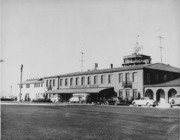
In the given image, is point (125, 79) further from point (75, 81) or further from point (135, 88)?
point (75, 81)

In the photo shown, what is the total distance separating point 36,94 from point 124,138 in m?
60.9

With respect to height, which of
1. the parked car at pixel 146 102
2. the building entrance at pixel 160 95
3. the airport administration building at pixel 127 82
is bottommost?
the parked car at pixel 146 102

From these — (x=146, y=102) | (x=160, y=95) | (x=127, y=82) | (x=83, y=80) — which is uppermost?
(x=83, y=80)

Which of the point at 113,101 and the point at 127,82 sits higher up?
the point at 127,82

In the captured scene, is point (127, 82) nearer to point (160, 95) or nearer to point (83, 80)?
point (160, 95)

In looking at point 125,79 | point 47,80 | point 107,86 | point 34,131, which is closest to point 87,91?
point 107,86

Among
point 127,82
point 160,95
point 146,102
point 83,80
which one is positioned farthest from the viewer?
point 83,80

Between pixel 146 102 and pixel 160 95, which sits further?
pixel 160 95

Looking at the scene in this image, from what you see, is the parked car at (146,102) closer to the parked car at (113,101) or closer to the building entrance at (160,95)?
the parked car at (113,101)

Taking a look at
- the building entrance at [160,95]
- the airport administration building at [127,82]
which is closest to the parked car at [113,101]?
the airport administration building at [127,82]

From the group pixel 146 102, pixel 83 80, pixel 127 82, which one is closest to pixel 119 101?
pixel 146 102

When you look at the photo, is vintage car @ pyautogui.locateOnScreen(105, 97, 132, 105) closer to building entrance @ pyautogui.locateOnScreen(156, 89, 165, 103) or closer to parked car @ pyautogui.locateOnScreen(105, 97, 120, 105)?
parked car @ pyautogui.locateOnScreen(105, 97, 120, 105)

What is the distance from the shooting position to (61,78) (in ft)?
198

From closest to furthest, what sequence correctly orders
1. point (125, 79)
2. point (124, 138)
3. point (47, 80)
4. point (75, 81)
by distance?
point (124, 138), point (125, 79), point (75, 81), point (47, 80)
